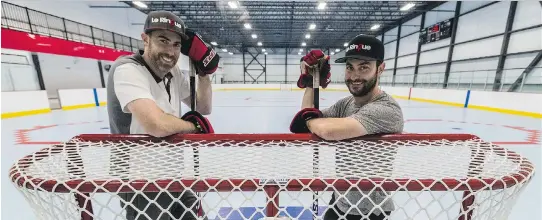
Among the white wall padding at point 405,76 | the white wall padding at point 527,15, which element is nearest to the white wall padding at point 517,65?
the white wall padding at point 527,15

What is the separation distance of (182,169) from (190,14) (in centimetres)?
1796

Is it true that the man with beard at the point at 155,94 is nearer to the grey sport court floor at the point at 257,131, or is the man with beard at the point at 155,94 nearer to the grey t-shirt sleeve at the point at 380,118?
the grey t-shirt sleeve at the point at 380,118

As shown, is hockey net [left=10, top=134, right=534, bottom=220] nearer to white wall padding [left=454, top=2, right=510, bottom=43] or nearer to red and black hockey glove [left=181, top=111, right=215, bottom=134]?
red and black hockey glove [left=181, top=111, right=215, bottom=134]

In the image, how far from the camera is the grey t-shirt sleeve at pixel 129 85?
108 cm

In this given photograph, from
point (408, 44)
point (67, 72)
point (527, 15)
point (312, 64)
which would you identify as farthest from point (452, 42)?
point (67, 72)

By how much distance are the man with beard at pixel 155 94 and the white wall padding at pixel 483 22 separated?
45.8ft

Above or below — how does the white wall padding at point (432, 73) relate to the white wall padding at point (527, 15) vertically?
below

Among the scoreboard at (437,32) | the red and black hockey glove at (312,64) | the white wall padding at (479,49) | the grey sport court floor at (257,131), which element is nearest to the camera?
the red and black hockey glove at (312,64)

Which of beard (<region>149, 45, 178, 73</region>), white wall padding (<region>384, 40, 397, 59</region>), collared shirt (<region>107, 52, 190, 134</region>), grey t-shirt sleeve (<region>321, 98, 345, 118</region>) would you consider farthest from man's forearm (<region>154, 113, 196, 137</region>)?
white wall padding (<region>384, 40, 397, 59</region>)

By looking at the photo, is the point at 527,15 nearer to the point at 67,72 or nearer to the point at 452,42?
the point at 452,42

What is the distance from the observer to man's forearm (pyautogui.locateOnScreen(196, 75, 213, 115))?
165cm

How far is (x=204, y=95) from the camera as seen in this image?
5.54 feet

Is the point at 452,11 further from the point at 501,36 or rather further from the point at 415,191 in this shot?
the point at 415,191

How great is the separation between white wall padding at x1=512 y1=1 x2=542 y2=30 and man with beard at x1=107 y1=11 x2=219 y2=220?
12.8 m
